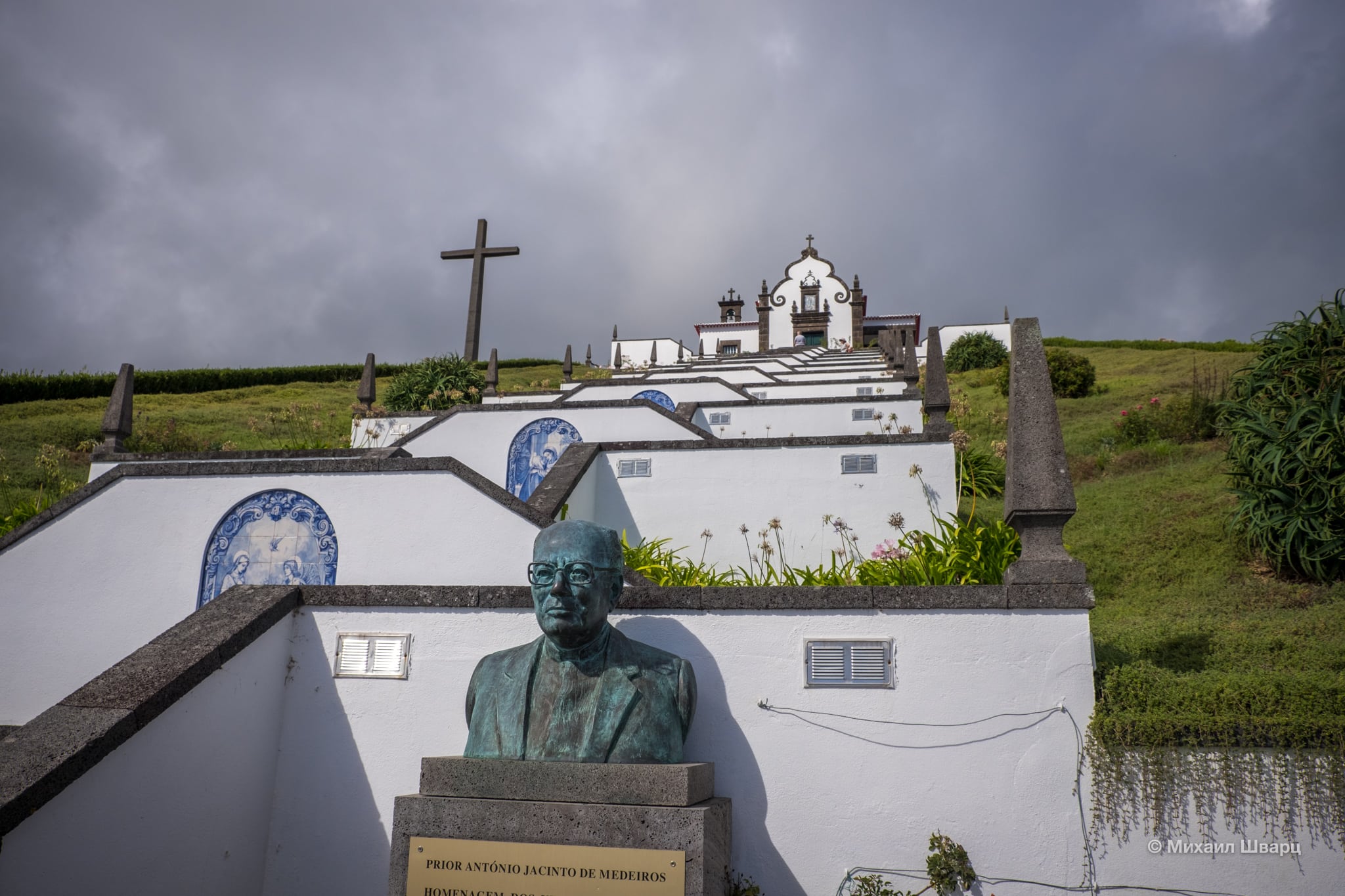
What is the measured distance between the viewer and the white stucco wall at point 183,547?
23.1 feet

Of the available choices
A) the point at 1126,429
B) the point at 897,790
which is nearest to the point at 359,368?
the point at 1126,429

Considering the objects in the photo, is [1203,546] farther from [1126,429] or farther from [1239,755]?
[1126,429]

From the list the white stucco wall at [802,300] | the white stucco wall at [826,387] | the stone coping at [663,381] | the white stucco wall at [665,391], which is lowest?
the white stucco wall at [665,391]

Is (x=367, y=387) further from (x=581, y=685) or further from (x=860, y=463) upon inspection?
(x=581, y=685)

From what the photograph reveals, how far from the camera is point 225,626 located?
5125 millimetres

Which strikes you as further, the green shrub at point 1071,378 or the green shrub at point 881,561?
the green shrub at point 1071,378

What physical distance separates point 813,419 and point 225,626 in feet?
32.5

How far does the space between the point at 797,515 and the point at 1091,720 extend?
5.05 metres

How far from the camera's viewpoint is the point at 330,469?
24.3 ft

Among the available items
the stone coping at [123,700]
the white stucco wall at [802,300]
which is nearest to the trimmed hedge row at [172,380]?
the stone coping at [123,700]

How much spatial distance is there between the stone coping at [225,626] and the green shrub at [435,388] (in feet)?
40.1

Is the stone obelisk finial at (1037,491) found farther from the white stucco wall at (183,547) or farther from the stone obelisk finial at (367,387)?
the stone obelisk finial at (367,387)

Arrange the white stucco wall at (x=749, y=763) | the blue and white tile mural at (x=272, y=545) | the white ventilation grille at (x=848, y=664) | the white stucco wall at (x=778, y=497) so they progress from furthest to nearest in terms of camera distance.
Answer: the white stucco wall at (x=778, y=497), the blue and white tile mural at (x=272, y=545), the white ventilation grille at (x=848, y=664), the white stucco wall at (x=749, y=763)

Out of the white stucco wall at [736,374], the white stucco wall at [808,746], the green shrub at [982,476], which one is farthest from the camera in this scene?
the white stucco wall at [736,374]
